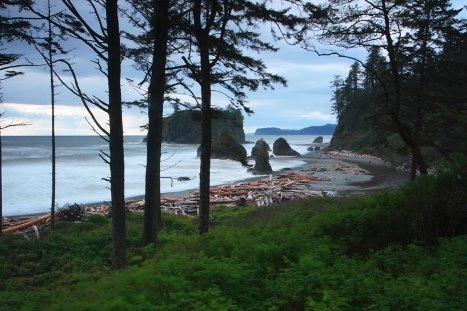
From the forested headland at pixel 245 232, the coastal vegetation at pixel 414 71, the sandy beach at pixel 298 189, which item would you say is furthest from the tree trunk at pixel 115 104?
the sandy beach at pixel 298 189

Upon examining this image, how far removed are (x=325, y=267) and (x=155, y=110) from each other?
569 centimetres

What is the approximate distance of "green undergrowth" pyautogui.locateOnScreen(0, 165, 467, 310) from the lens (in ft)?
13.8

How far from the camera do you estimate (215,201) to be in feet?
93.4

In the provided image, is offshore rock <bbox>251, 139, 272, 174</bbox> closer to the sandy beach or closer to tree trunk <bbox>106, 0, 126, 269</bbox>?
the sandy beach

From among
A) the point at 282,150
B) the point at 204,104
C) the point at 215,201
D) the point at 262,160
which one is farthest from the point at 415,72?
the point at 282,150

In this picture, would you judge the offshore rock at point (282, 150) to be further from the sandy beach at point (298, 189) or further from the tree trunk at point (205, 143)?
the tree trunk at point (205, 143)

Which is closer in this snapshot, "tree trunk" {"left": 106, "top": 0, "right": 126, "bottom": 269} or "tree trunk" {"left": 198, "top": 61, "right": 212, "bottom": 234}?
"tree trunk" {"left": 106, "top": 0, "right": 126, "bottom": 269}

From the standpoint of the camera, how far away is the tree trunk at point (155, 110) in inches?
374

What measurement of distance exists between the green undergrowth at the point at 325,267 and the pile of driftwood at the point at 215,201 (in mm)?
12363

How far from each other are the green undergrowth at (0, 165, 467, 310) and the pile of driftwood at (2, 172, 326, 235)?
12.4m

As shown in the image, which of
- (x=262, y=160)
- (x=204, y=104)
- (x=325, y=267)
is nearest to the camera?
(x=325, y=267)

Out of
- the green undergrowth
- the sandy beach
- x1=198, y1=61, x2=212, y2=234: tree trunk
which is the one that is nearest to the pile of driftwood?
the sandy beach

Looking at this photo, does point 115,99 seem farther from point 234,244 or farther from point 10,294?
point 10,294

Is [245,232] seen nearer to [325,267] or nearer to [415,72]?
[325,267]
